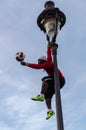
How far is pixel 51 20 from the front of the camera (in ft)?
32.4

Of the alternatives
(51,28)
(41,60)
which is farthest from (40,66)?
(51,28)

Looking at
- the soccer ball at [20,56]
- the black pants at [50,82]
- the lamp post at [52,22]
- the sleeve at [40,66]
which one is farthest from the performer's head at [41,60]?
the soccer ball at [20,56]

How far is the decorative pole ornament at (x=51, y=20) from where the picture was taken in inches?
383

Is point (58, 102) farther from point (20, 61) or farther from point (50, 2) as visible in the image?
point (50, 2)

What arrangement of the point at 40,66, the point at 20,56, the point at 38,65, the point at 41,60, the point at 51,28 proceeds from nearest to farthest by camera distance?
the point at 51,28 < the point at 20,56 < the point at 38,65 < the point at 40,66 < the point at 41,60

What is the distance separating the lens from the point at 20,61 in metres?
10.1

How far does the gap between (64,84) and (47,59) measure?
94 cm

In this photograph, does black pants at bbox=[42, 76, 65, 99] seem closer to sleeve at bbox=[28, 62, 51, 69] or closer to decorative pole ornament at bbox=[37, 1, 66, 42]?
sleeve at bbox=[28, 62, 51, 69]

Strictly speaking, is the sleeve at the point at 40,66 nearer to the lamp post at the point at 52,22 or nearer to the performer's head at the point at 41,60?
the performer's head at the point at 41,60

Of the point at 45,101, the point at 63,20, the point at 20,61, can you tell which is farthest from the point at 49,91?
the point at 63,20

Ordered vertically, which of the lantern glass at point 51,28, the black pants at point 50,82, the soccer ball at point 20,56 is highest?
the lantern glass at point 51,28

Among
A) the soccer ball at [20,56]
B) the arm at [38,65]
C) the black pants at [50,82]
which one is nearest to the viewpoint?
the soccer ball at [20,56]

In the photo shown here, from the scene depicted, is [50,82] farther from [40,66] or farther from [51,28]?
[51,28]

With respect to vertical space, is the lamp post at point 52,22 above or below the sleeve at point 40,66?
above
